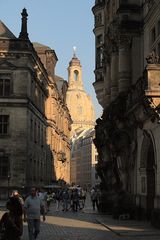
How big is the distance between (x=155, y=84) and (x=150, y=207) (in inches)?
262

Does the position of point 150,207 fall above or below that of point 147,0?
below

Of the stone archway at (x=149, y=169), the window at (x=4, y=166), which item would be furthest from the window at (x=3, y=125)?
the stone archway at (x=149, y=169)

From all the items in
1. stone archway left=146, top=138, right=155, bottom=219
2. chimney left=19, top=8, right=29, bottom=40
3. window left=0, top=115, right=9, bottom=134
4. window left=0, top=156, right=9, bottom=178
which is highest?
chimney left=19, top=8, right=29, bottom=40

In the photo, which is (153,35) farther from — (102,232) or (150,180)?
(102,232)

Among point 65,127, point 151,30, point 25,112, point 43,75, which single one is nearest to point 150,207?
point 151,30

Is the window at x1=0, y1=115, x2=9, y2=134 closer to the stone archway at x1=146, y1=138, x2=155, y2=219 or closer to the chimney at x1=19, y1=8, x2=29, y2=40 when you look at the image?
the chimney at x1=19, y1=8, x2=29, y2=40

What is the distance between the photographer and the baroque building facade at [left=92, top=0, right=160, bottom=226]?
21500 millimetres

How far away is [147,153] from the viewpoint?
2478 cm

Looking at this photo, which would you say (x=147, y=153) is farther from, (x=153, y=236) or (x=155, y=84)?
(x=153, y=236)

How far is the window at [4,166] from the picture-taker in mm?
52500

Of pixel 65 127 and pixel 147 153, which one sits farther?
pixel 65 127

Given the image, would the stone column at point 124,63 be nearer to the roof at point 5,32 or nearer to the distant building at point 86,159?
the roof at point 5,32

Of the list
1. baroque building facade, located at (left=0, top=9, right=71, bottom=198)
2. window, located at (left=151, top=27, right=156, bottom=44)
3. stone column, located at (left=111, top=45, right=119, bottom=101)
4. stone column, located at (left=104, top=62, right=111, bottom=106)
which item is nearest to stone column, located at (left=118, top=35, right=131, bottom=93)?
stone column, located at (left=111, top=45, right=119, bottom=101)

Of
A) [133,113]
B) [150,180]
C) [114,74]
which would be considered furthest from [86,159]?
[133,113]
